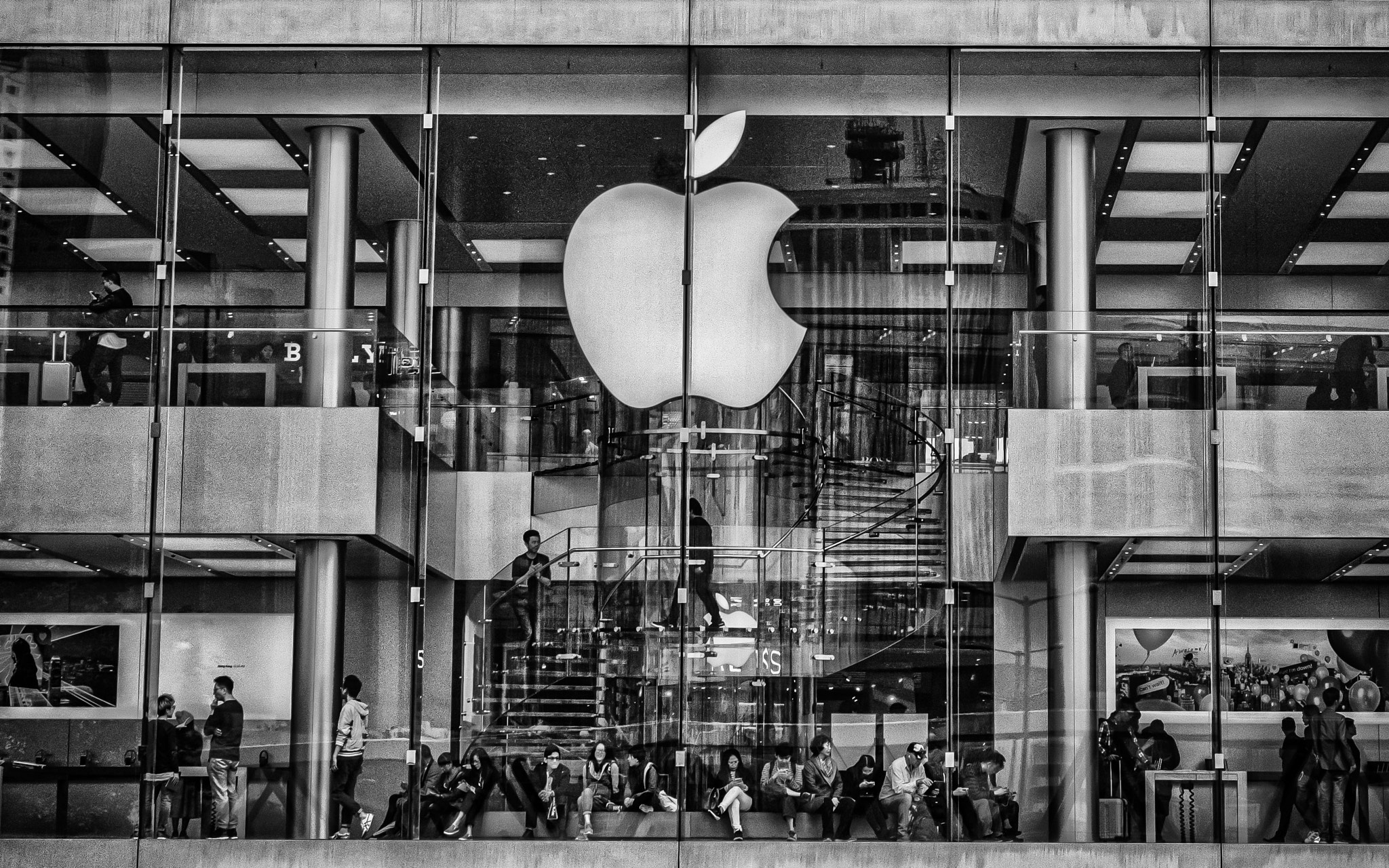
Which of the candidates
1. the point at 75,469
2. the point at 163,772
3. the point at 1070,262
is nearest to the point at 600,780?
the point at 163,772

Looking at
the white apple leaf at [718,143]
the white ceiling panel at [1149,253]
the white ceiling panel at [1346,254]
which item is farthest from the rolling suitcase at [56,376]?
the white ceiling panel at [1346,254]

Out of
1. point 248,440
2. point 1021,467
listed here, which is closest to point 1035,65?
point 1021,467

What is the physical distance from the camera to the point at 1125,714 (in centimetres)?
1513

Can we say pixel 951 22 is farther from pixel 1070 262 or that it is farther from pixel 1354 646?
pixel 1354 646

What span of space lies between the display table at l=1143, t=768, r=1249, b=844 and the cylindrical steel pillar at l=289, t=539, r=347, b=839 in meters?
7.26

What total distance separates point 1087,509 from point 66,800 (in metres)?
9.51

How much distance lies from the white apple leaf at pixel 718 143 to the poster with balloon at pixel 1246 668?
18.1 ft

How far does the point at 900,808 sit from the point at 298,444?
6.32m

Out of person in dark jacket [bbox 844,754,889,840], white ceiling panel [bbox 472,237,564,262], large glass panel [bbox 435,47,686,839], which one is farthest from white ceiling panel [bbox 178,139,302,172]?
person in dark jacket [bbox 844,754,889,840]

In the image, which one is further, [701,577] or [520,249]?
[520,249]

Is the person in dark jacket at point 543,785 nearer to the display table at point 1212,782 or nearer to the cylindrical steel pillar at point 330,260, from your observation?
the cylindrical steel pillar at point 330,260

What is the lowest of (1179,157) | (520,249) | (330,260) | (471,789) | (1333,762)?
(471,789)

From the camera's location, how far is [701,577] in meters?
15.4

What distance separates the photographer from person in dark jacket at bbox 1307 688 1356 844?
14938 mm
